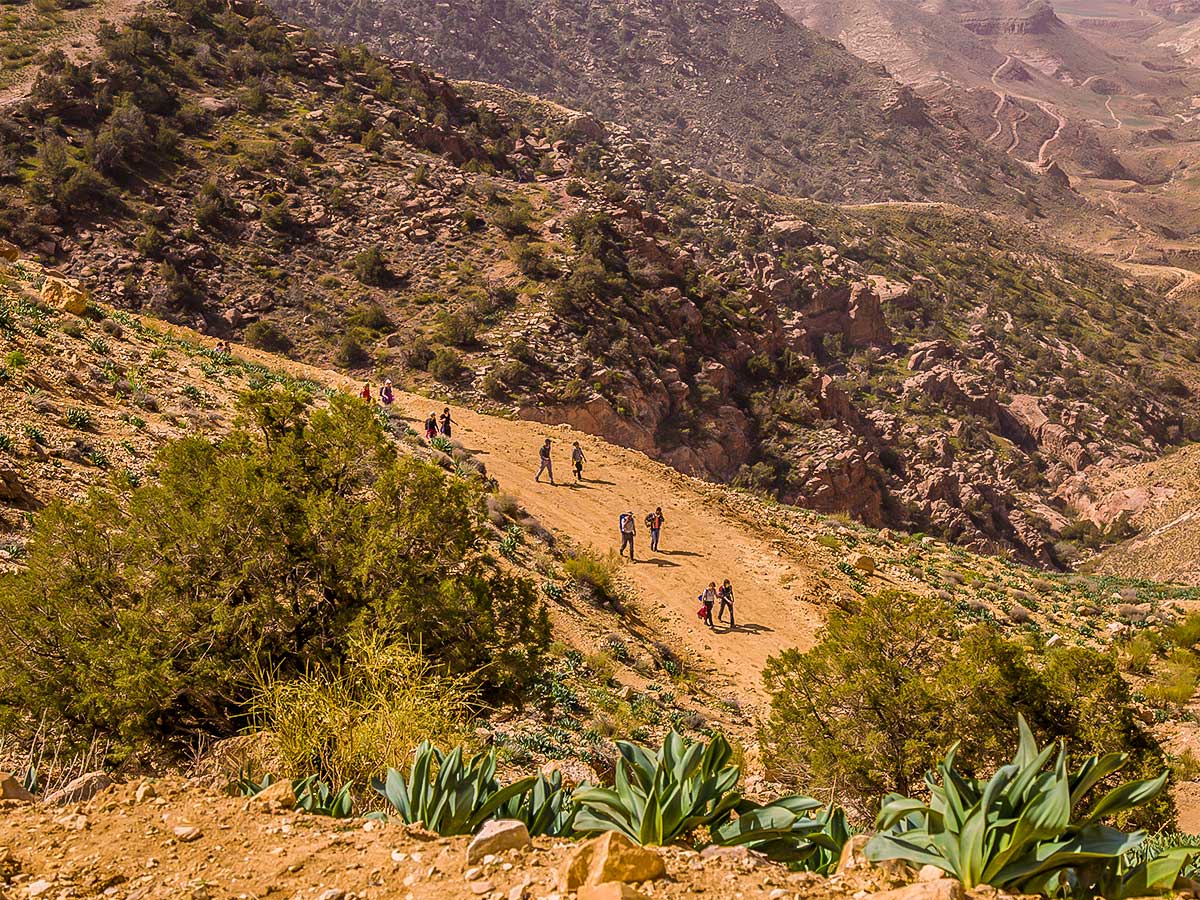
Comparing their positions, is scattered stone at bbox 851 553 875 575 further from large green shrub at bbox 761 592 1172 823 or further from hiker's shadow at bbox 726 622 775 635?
large green shrub at bbox 761 592 1172 823

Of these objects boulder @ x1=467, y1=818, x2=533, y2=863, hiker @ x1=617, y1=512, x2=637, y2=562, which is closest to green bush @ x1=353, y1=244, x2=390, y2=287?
hiker @ x1=617, y1=512, x2=637, y2=562

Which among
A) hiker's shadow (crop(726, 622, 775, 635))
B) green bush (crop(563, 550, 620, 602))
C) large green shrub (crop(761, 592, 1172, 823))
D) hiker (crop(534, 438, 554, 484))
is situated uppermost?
large green shrub (crop(761, 592, 1172, 823))

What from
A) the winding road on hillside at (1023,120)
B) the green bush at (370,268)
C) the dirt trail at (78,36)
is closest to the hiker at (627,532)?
the green bush at (370,268)

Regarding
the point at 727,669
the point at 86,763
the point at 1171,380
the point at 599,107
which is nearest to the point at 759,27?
the point at 599,107

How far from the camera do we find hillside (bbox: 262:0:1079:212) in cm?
9919

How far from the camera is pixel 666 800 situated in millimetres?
3480

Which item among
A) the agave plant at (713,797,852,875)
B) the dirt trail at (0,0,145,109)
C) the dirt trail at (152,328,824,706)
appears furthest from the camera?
the dirt trail at (0,0,145,109)

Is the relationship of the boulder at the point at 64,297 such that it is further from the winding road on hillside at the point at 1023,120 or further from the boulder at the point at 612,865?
the winding road on hillside at the point at 1023,120

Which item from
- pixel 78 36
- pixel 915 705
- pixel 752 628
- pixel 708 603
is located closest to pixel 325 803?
pixel 915 705

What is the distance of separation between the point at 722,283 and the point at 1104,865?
141ft

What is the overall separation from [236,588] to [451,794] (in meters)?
4.00

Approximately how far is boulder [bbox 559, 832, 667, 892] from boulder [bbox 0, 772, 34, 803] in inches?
124

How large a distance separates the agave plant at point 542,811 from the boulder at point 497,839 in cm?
22

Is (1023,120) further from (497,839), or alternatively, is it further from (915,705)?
(497,839)
